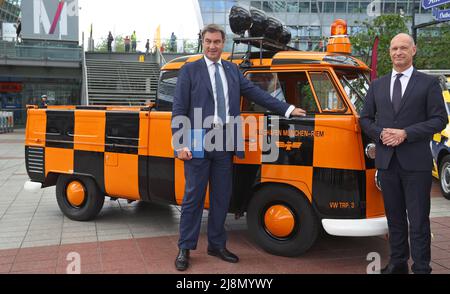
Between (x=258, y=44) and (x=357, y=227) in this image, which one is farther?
(x=258, y=44)

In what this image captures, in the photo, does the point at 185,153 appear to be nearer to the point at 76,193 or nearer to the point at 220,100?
the point at 220,100

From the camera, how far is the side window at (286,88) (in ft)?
14.0

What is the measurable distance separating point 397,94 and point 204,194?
75.7 inches

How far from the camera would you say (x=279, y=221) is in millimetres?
4289

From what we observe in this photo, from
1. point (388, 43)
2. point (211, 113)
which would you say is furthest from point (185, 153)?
point (388, 43)

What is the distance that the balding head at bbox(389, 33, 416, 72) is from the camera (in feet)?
11.4

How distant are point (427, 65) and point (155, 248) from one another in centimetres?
1081

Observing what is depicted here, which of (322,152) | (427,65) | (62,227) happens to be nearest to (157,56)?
(427,65)

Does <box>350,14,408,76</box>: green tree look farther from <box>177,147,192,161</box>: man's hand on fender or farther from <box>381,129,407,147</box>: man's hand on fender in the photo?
<box>177,147,192,161</box>: man's hand on fender

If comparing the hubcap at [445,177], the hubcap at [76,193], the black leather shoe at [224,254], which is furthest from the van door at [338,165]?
the hubcap at [445,177]

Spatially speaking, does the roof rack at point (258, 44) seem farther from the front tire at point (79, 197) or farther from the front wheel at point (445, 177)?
the front wheel at point (445, 177)

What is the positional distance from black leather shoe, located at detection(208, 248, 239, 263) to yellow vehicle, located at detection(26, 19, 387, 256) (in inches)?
13.9
